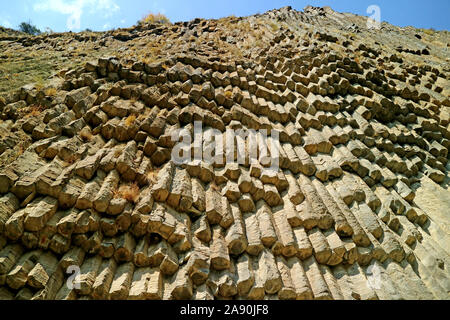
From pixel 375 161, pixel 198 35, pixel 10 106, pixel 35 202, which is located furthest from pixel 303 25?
pixel 35 202

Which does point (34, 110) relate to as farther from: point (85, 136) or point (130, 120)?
point (130, 120)

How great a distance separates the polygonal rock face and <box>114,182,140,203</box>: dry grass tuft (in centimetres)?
2

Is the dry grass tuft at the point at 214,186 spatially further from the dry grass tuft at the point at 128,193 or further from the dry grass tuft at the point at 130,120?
the dry grass tuft at the point at 130,120

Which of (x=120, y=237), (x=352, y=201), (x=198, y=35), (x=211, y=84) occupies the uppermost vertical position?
(x=198, y=35)

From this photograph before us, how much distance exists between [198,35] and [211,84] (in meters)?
6.52

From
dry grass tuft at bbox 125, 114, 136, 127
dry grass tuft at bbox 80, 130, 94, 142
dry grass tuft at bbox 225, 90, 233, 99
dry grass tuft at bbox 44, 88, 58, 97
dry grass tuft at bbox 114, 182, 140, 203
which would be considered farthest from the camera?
dry grass tuft at bbox 225, 90, 233, 99

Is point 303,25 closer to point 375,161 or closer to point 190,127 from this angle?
point 375,161

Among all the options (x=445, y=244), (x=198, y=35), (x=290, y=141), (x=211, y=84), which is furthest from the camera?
(x=198, y=35)

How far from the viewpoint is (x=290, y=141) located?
705 centimetres

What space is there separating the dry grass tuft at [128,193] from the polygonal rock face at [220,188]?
0.06ft

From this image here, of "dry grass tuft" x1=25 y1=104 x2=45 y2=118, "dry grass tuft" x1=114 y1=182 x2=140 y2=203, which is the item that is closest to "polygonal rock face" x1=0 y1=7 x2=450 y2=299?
"dry grass tuft" x1=114 y1=182 x2=140 y2=203

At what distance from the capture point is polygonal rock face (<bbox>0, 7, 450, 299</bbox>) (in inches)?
162

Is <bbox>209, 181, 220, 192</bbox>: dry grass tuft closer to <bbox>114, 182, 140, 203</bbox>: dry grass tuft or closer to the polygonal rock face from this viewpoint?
A: the polygonal rock face

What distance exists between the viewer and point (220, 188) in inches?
219
